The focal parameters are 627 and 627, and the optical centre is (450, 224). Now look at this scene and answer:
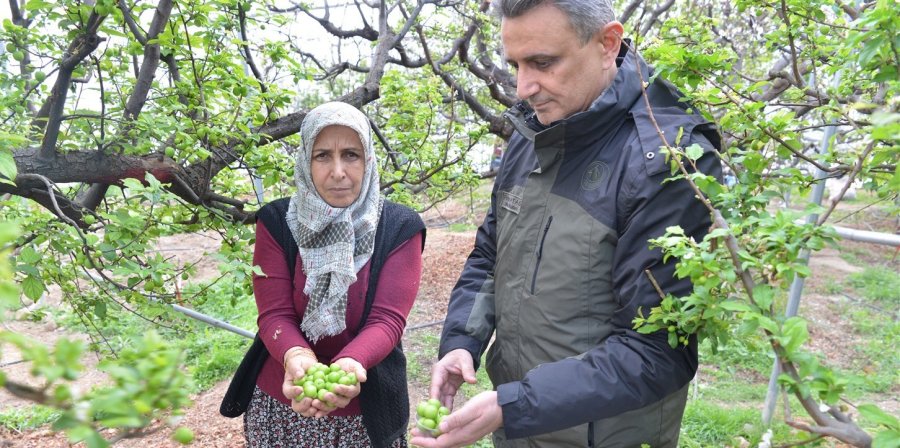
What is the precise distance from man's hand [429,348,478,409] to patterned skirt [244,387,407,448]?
54 centimetres

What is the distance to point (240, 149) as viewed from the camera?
3.04 metres

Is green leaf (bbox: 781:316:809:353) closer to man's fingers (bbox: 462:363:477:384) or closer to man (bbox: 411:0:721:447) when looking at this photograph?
→ man (bbox: 411:0:721:447)

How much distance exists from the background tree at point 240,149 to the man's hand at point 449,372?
2.42 ft

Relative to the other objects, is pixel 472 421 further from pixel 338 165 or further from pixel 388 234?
pixel 338 165

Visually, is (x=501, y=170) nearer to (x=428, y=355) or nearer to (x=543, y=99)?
(x=543, y=99)

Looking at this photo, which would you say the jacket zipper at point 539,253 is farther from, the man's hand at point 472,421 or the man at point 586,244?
the man's hand at point 472,421

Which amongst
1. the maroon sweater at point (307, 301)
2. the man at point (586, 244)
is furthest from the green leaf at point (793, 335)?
the maroon sweater at point (307, 301)

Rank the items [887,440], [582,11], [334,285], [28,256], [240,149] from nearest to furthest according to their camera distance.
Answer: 1. [887,440]
2. [582,11]
3. [28,256]
4. [334,285]
5. [240,149]

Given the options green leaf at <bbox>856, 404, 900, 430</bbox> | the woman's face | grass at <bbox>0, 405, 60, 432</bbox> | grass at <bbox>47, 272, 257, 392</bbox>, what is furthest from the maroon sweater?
grass at <bbox>0, 405, 60, 432</bbox>

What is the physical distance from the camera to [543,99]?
1919mm

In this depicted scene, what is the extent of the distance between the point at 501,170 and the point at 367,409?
3.52 feet

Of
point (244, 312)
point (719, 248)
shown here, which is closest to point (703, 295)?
point (719, 248)

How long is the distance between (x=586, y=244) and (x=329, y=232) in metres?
1.13

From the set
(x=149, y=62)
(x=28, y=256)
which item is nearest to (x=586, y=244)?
(x=28, y=256)
